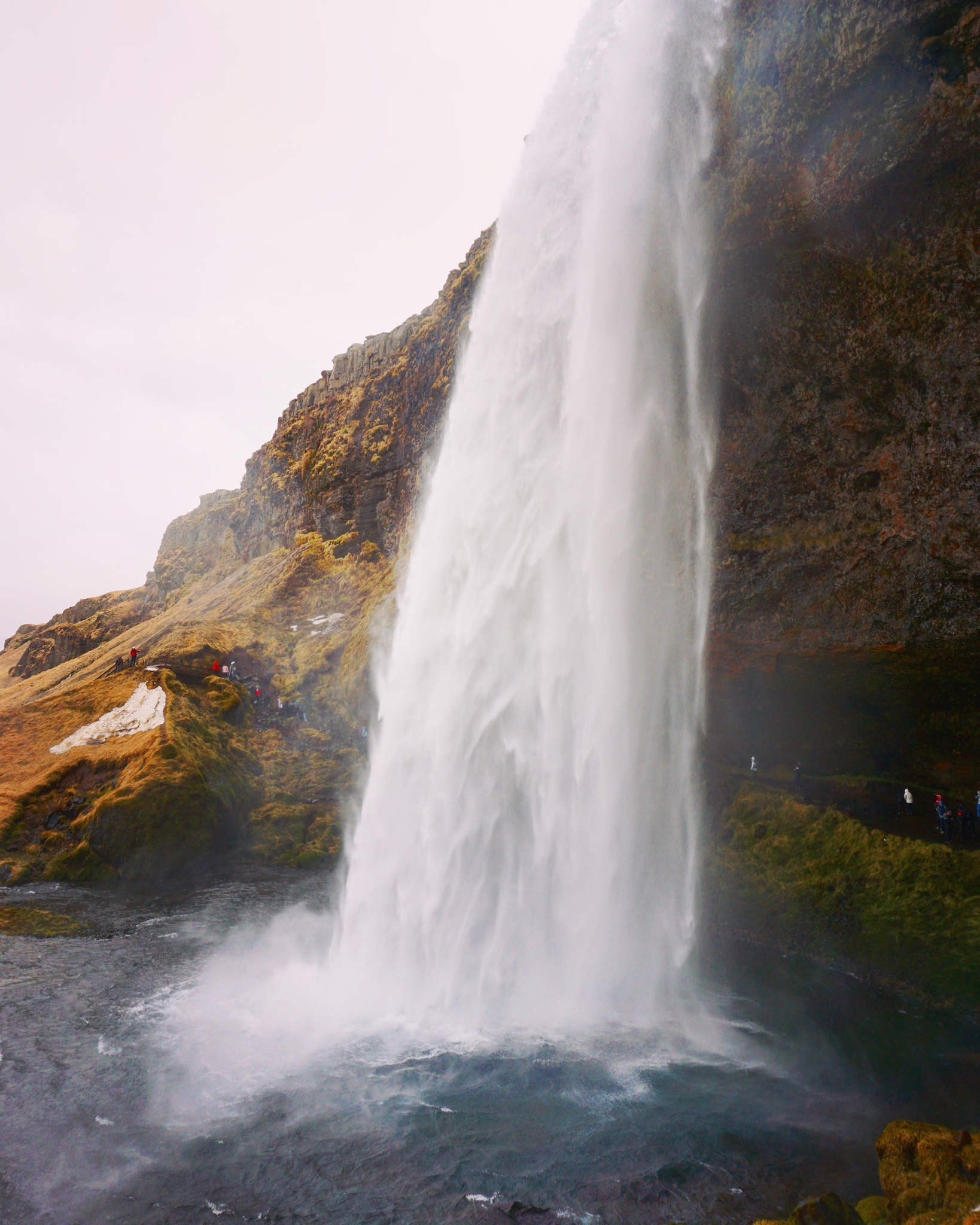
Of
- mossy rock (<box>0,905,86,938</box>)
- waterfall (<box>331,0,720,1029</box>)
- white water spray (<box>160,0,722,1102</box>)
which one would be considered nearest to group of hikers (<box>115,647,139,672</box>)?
mossy rock (<box>0,905,86,938</box>)

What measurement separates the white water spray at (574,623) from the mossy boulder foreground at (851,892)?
1.89 meters

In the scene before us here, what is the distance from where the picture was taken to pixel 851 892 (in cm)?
1862

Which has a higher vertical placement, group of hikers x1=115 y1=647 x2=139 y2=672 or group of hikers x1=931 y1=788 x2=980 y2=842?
group of hikers x1=115 y1=647 x2=139 y2=672

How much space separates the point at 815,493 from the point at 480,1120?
17.0 meters

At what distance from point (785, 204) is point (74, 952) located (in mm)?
25701

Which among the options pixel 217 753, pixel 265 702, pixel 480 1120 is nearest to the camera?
pixel 480 1120

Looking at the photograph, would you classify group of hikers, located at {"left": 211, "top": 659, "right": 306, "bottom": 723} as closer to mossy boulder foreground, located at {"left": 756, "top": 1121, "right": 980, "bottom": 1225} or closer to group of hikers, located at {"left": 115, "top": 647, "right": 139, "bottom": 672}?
group of hikers, located at {"left": 115, "top": 647, "right": 139, "bottom": 672}

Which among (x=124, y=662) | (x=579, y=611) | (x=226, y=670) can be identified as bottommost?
(x=226, y=670)

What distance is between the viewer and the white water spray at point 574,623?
17.3 meters

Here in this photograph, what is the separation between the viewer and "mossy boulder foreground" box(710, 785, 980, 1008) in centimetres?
1648

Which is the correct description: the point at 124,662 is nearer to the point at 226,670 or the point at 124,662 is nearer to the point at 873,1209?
the point at 226,670

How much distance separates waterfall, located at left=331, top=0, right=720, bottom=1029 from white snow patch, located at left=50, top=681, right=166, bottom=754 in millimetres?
15450

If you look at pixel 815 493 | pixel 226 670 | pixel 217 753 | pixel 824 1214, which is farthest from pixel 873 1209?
pixel 226 670

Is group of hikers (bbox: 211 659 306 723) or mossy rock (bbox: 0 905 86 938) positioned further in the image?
group of hikers (bbox: 211 659 306 723)
